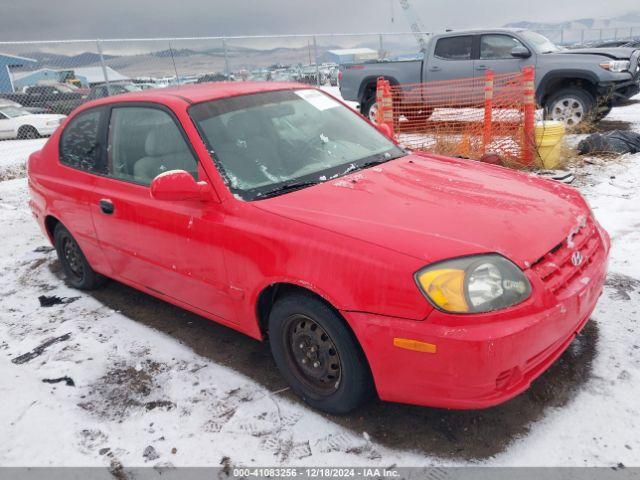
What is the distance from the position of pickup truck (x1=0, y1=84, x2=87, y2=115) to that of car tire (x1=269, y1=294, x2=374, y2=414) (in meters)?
14.1

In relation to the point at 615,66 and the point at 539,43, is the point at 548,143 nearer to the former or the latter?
the point at 615,66

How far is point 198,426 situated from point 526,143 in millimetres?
6012

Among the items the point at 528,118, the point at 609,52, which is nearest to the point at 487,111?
the point at 528,118

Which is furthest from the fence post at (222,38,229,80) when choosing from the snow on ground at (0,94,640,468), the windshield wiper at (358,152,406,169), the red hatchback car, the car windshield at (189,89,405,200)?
the windshield wiper at (358,152,406,169)

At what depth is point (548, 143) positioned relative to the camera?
6828mm

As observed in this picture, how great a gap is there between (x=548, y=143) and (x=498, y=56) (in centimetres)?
363

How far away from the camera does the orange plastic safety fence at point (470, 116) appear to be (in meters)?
7.10

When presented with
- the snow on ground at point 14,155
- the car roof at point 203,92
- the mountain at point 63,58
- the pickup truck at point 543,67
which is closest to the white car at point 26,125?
the snow on ground at point 14,155

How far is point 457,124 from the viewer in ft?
28.5

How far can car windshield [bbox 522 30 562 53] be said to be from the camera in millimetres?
9523

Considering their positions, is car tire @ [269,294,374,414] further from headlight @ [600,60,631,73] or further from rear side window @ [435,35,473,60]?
rear side window @ [435,35,473,60]

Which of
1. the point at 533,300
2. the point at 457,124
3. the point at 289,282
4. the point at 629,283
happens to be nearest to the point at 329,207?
the point at 289,282

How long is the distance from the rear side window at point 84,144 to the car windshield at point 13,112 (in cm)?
1465

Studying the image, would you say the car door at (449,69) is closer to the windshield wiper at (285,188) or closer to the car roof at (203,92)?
the car roof at (203,92)
